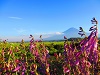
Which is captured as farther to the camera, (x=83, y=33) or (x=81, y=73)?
(x=81, y=73)

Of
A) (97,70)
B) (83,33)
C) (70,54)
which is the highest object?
(83,33)

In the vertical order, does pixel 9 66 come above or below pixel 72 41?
below

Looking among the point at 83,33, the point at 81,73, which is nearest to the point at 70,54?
the point at 81,73

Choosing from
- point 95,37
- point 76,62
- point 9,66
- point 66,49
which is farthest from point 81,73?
point 9,66

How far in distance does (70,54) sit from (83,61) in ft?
2.22

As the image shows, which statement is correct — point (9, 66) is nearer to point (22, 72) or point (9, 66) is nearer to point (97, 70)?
point (22, 72)

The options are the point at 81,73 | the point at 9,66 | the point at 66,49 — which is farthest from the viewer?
the point at 9,66

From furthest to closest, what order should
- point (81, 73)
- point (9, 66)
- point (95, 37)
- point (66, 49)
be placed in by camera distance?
point (9, 66)
point (66, 49)
point (81, 73)
point (95, 37)

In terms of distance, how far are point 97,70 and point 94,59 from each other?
1.13 m

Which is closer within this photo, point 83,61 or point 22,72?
point 83,61

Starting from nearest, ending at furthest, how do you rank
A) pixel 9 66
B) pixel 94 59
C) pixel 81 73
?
pixel 94 59, pixel 81 73, pixel 9 66

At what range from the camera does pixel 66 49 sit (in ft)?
17.4

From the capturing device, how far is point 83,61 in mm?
4660

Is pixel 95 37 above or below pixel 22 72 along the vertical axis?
above
